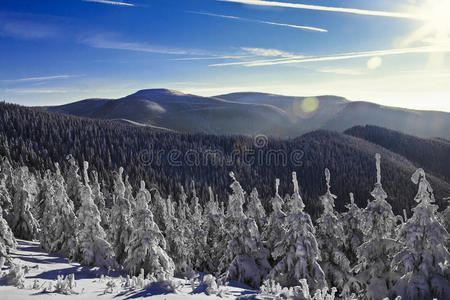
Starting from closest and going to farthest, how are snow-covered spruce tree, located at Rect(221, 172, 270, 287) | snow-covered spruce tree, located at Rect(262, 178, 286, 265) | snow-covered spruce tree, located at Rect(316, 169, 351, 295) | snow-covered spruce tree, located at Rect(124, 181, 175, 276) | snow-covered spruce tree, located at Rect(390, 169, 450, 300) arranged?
snow-covered spruce tree, located at Rect(390, 169, 450, 300) < snow-covered spruce tree, located at Rect(316, 169, 351, 295) < snow-covered spruce tree, located at Rect(124, 181, 175, 276) < snow-covered spruce tree, located at Rect(221, 172, 270, 287) < snow-covered spruce tree, located at Rect(262, 178, 286, 265)

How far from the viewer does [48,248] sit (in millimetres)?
32375

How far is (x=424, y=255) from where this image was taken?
14.0 metres

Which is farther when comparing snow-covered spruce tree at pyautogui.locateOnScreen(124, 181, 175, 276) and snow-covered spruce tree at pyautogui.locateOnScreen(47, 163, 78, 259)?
snow-covered spruce tree at pyautogui.locateOnScreen(47, 163, 78, 259)

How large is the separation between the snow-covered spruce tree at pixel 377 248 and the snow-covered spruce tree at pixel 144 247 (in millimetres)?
12419

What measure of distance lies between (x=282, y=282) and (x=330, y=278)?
453 centimetres

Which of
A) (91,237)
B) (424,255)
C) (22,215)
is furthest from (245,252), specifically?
(22,215)

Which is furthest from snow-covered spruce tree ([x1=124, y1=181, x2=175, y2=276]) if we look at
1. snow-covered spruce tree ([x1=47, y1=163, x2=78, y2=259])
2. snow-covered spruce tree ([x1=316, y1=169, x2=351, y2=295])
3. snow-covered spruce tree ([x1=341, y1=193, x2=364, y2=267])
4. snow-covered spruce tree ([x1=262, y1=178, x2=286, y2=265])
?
snow-covered spruce tree ([x1=341, y1=193, x2=364, y2=267])

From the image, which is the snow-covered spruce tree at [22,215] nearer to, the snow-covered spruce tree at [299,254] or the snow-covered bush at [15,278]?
the snow-covered bush at [15,278]

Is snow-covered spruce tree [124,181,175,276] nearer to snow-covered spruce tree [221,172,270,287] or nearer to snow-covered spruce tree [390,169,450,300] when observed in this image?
snow-covered spruce tree [221,172,270,287]

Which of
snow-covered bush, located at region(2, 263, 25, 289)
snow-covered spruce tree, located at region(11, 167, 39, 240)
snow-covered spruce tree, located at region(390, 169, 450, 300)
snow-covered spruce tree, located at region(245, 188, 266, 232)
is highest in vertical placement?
snow-covered spruce tree, located at region(390, 169, 450, 300)

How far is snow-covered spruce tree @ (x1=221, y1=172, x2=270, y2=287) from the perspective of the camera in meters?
25.0

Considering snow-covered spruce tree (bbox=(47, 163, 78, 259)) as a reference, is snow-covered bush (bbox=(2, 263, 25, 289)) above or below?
above

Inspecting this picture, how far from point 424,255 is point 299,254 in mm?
7897

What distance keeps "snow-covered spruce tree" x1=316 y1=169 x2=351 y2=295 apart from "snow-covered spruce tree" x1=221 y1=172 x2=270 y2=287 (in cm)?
468
